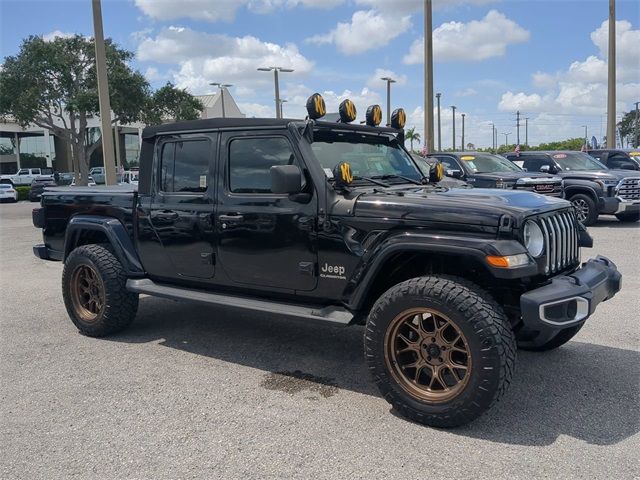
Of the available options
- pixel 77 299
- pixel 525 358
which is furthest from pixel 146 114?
pixel 525 358

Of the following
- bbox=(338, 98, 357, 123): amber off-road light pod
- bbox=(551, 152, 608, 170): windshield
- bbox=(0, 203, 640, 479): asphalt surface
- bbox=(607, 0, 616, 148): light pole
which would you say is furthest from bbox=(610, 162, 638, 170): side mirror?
bbox=(338, 98, 357, 123): amber off-road light pod

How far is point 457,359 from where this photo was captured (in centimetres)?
353

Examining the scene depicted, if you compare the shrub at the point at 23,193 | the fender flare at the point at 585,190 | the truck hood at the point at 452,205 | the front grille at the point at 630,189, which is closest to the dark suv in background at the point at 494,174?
the fender flare at the point at 585,190

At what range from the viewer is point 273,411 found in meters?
3.71

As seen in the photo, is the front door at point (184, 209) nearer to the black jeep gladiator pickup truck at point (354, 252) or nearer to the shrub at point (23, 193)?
the black jeep gladiator pickup truck at point (354, 252)

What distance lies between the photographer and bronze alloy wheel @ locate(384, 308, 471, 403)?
3.44m

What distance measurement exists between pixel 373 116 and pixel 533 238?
74.8 inches

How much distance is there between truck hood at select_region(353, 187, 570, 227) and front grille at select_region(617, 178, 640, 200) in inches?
394

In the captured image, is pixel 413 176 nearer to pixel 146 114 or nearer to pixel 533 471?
pixel 533 471

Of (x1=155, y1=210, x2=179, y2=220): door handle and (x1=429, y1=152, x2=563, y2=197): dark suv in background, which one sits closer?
(x1=155, y1=210, x2=179, y2=220): door handle

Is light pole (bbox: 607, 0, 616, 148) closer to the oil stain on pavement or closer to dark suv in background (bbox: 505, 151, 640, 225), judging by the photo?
dark suv in background (bbox: 505, 151, 640, 225)

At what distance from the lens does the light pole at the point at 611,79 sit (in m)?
23.8

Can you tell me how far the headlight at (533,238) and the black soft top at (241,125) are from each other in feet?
5.55

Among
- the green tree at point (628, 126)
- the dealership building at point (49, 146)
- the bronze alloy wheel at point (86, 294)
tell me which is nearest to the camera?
the bronze alloy wheel at point (86, 294)
